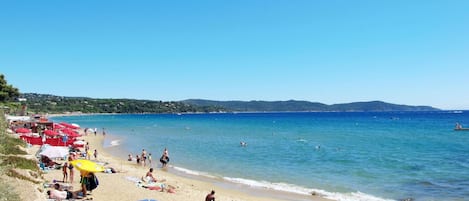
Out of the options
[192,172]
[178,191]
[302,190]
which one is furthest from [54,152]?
[302,190]

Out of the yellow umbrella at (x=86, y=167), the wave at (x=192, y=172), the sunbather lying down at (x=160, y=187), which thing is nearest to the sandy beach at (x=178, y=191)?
the sunbather lying down at (x=160, y=187)

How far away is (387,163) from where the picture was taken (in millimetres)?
28781

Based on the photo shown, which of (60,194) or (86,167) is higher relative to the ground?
(86,167)

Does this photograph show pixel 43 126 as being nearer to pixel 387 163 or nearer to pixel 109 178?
pixel 109 178

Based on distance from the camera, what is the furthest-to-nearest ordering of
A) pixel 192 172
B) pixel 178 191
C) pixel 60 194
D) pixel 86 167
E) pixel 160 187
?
pixel 192 172, pixel 178 191, pixel 160 187, pixel 86 167, pixel 60 194

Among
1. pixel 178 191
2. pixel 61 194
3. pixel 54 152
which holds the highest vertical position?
pixel 54 152

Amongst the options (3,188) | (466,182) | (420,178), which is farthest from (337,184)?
(3,188)

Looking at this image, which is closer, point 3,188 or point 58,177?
point 3,188

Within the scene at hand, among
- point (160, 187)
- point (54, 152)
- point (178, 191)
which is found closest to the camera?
point (160, 187)

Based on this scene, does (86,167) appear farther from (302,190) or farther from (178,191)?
(302,190)

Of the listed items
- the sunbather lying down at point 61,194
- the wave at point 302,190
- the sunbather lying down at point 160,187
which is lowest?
the wave at point 302,190

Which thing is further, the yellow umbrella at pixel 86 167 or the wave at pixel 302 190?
the wave at pixel 302 190

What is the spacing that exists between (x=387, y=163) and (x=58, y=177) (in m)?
22.4

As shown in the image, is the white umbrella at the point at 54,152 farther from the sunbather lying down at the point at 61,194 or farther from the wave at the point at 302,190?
the wave at the point at 302,190
